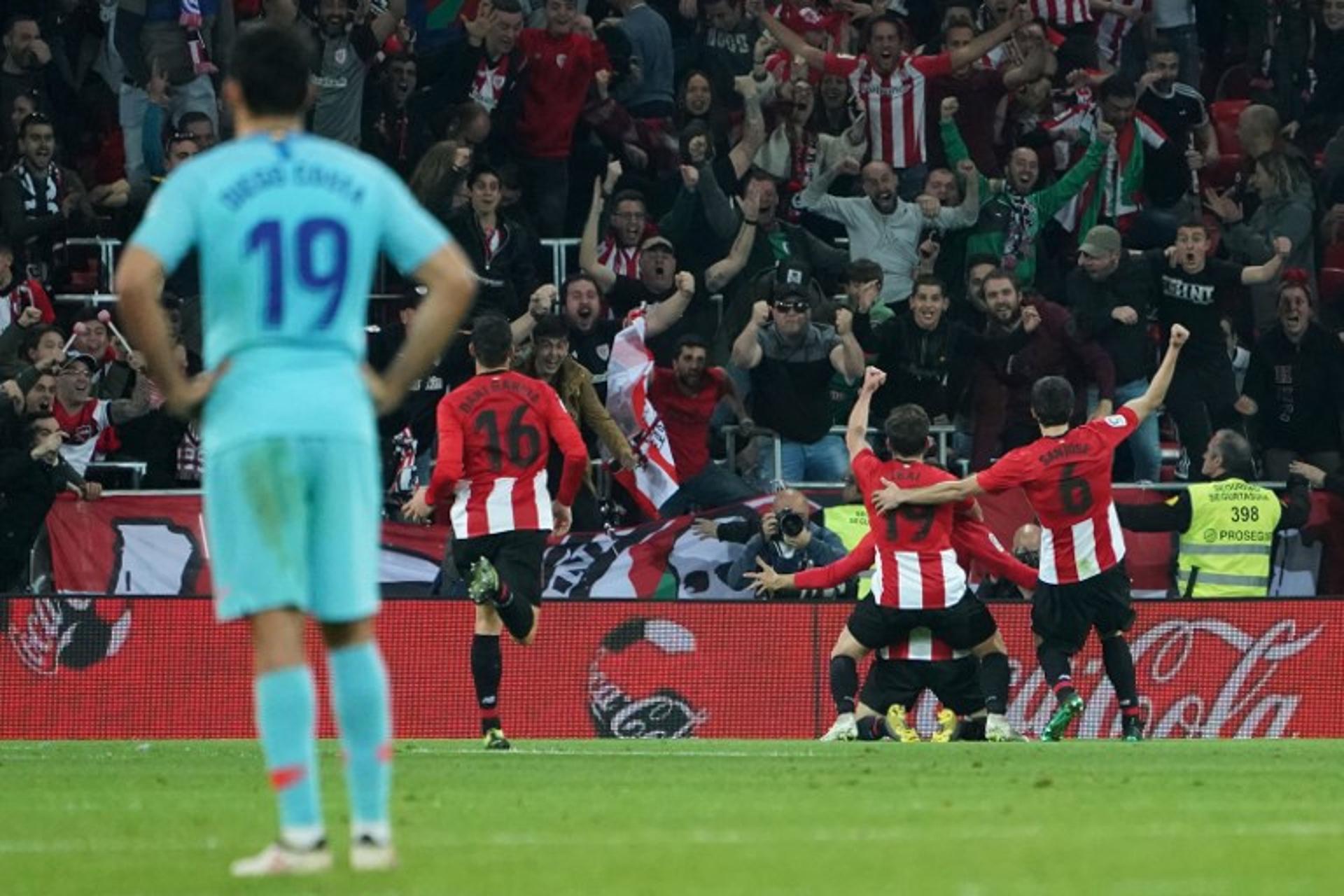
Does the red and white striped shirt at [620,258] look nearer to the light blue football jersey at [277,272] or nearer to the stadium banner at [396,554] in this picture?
the stadium banner at [396,554]

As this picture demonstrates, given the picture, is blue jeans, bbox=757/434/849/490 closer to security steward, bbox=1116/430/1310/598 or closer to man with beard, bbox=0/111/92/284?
security steward, bbox=1116/430/1310/598

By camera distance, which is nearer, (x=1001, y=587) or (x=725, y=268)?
(x=1001, y=587)

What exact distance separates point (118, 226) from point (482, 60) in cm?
321

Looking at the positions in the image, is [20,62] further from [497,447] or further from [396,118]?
[497,447]

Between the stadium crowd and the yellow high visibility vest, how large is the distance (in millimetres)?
1096

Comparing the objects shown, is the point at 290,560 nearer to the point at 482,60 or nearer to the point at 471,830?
the point at 471,830

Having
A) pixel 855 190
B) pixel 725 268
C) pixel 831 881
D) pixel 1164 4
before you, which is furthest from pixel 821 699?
pixel 831 881

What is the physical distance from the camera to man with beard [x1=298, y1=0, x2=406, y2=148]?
21969 mm

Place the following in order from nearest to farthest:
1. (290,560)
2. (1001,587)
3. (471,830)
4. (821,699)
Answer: (290,560), (471,830), (821,699), (1001,587)

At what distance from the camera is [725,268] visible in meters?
21.9

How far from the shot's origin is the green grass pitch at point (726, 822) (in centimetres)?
765

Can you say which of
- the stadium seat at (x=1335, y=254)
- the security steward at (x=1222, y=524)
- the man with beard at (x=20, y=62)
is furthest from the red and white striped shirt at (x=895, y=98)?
the man with beard at (x=20, y=62)

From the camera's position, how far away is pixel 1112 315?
21625 millimetres

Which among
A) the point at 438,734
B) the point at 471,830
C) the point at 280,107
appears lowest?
the point at 438,734
